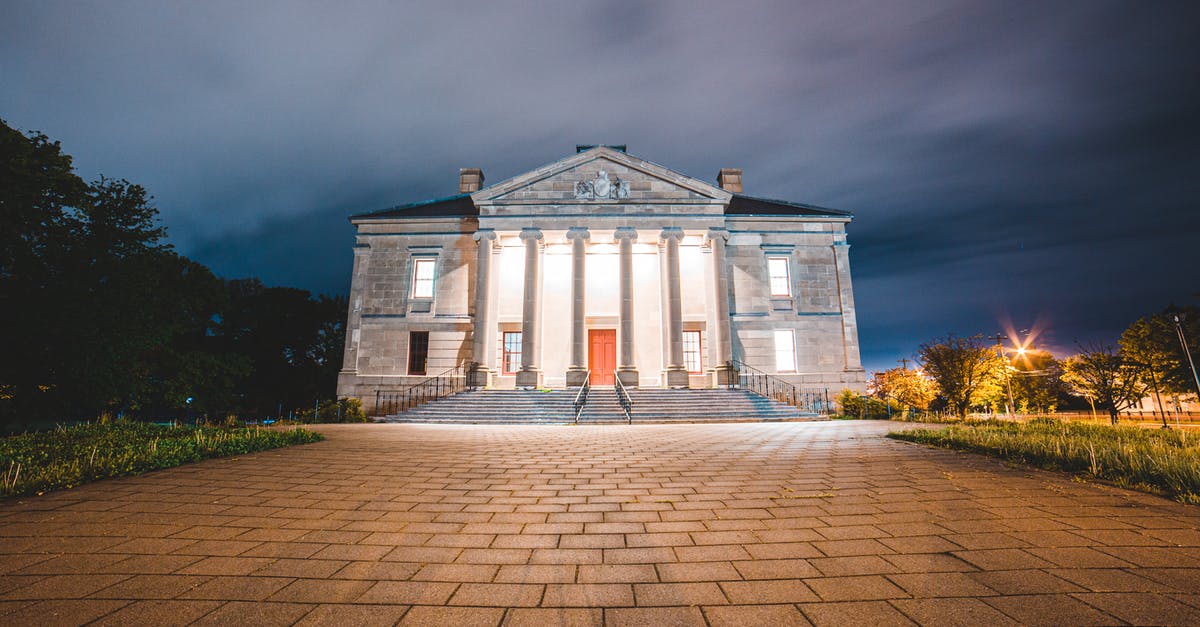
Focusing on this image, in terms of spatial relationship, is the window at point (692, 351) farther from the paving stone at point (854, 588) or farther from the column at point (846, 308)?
the paving stone at point (854, 588)

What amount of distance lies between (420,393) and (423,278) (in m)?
6.78

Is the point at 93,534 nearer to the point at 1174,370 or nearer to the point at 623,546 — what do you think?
the point at 623,546

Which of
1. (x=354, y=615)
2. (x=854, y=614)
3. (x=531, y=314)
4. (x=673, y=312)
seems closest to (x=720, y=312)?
(x=673, y=312)

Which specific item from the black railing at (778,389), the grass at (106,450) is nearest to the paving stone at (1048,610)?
the grass at (106,450)

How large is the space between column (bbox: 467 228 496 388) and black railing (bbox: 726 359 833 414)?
42.3 feet

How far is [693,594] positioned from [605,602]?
1.71 ft

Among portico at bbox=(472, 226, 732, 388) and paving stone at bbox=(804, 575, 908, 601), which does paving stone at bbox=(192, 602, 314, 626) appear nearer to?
paving stone at bbox=(804, 575, 908, 601)

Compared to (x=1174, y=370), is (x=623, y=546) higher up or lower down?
lower down

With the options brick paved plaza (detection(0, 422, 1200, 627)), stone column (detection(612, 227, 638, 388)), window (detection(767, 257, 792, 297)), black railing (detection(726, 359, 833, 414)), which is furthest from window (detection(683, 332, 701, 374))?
brick paved plaza (detection(0, 422, 1200, 627))

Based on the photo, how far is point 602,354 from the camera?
25594 mm

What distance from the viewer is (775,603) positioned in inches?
96.6

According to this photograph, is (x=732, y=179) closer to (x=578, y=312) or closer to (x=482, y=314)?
(x=578, y=312)

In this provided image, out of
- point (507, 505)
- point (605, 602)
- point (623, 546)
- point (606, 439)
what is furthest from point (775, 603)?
point (606, 439)

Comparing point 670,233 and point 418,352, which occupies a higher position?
point 670,233
